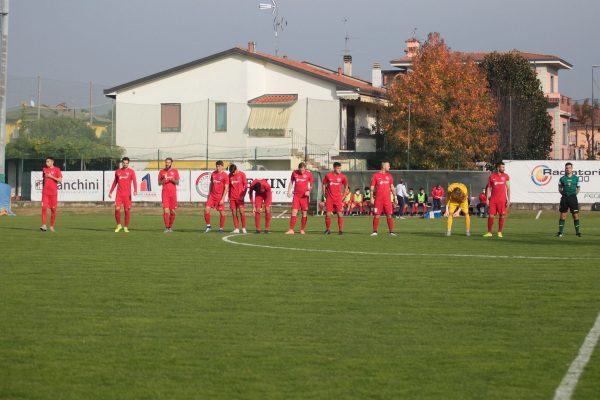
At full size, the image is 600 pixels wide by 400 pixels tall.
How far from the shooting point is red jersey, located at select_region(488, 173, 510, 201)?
27.3 meters

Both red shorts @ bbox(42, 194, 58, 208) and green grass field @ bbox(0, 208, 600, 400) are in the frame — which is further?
red shorts @ bbox(42, 194, 58, 208)

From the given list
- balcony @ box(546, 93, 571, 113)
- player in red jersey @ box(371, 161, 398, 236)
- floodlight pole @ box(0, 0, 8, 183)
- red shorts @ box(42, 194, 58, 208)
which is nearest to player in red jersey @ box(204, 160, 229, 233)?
red shorts @ box(42, 194, 58, 208)

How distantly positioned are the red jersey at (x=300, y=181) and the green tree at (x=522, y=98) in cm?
4302

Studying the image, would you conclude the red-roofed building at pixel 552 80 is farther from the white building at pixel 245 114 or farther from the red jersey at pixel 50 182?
the red jersey at pixel 50 182

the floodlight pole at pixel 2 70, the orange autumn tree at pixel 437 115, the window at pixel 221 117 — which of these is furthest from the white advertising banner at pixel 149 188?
the orange autumn tree at pixel 437 115

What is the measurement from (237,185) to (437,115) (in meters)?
34.1

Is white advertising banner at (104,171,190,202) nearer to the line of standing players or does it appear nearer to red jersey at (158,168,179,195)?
the line of standing players

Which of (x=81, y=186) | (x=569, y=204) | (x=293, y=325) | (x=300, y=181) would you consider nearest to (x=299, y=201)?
(x=300, y=181)

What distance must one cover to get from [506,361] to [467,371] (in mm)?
535

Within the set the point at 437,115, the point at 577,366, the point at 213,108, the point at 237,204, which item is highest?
the point at 213,108

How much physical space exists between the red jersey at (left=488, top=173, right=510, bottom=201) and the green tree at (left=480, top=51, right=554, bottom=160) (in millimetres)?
41857

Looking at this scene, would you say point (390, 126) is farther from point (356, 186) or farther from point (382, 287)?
point (382, 287)

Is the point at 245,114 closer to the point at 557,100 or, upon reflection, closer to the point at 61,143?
the point at 61,143

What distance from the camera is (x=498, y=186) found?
1075 inches
